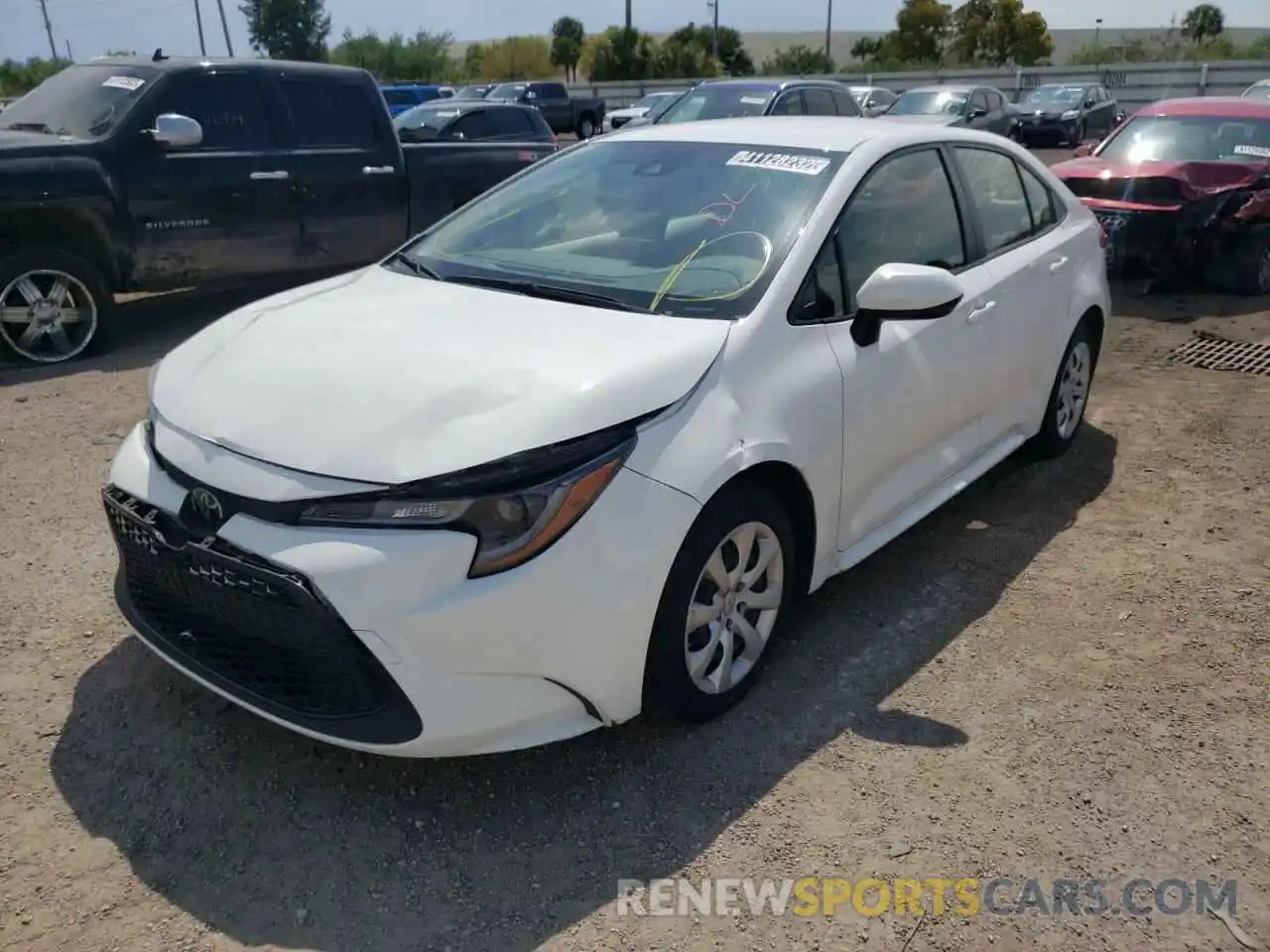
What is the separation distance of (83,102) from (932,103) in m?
15.2

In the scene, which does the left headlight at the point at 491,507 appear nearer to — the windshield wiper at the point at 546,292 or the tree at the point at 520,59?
the windshield wiper at the point at 546,292

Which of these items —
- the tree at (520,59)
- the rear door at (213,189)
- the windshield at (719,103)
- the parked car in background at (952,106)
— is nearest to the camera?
the rear door at (213,189)

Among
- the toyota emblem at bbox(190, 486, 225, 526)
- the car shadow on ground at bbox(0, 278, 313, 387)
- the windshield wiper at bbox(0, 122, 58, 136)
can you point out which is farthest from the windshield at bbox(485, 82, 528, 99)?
the toyota emblem at bbox(190, 486, 225, 526)

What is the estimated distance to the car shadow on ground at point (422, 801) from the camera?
2.57 metres

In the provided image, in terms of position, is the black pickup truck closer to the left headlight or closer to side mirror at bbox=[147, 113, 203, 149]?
side mirror at bbox=[147, 113, 203, 149]

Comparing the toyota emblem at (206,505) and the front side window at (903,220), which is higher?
the front side window at (903,220)

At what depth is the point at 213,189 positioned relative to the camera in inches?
287

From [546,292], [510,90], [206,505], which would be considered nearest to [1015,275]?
[546,292]

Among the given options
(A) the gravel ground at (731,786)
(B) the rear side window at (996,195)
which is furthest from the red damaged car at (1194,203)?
(A) the gravel ground at (731,786)

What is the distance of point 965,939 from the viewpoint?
2.52 m

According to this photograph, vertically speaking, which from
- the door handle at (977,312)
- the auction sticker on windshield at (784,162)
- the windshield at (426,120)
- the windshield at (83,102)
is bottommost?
the door handle at (977,312)

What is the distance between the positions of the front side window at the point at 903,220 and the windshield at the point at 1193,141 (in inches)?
241

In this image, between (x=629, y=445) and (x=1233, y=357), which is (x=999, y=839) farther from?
(x=1233, y=357)

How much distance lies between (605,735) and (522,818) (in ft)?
1.34
